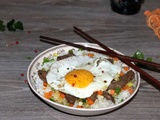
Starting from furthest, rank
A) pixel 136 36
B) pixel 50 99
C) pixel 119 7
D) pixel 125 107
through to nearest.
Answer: pixel 119 7
pixel 136 36
pixel 125 107
pixel 50 99

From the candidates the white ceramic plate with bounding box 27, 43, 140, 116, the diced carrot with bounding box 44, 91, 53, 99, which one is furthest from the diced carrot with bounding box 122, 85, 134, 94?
the diced carrot with bounding box 44, 91, 53, 99

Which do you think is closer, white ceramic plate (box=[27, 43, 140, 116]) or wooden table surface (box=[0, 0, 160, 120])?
white ceramic plate (box=[27, 43, 140, 116])

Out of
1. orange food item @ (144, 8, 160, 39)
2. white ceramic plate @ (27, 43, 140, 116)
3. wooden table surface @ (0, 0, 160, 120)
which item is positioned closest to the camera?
white ceramic plate @ (27, 43, 140, 116)

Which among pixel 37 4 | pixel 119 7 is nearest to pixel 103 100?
pixel 119 7

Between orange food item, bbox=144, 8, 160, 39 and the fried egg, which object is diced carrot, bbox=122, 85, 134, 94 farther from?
orange food item, bbox=144, 8, 160, 39

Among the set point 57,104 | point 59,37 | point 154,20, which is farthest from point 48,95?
point 154,20

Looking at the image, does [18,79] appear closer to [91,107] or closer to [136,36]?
[91,107]
